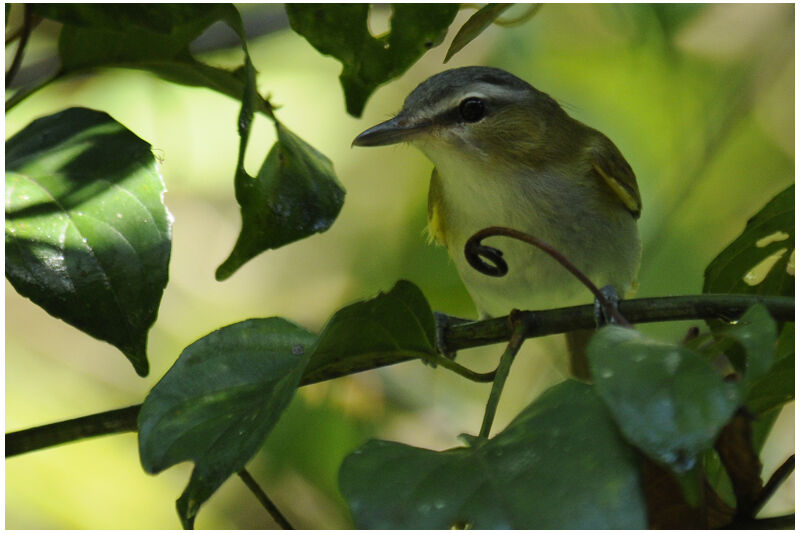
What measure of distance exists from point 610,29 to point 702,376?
227 cm

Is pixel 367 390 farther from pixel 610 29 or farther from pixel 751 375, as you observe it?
pixel 751 375

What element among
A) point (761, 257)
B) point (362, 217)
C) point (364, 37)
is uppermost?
point (364, 37)

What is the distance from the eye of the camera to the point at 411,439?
2.73 m

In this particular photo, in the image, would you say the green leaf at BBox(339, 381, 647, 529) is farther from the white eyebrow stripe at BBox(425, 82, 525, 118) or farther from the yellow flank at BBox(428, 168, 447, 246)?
the yellow flank at BBox(428, 168, 447, 246)

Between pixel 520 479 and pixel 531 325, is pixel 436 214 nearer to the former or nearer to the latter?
pixel 531 325

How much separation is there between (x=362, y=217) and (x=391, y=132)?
1193mm

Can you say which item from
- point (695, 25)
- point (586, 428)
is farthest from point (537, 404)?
point (695, 25)

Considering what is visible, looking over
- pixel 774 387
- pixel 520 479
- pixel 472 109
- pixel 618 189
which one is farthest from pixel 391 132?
pixel 520 479

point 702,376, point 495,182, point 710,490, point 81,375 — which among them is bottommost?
point 81,375

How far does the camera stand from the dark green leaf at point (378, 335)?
3.11ft

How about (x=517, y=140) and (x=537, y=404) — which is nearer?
(x=537, y=404)

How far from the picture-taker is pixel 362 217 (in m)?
3.01

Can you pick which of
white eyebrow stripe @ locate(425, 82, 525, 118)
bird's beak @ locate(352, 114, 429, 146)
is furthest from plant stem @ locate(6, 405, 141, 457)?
white eyebrow stripe @ locate(425, 82, 525, 118)

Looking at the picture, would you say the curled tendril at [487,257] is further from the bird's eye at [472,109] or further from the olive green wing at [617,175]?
the olive green wing at [617,175]
